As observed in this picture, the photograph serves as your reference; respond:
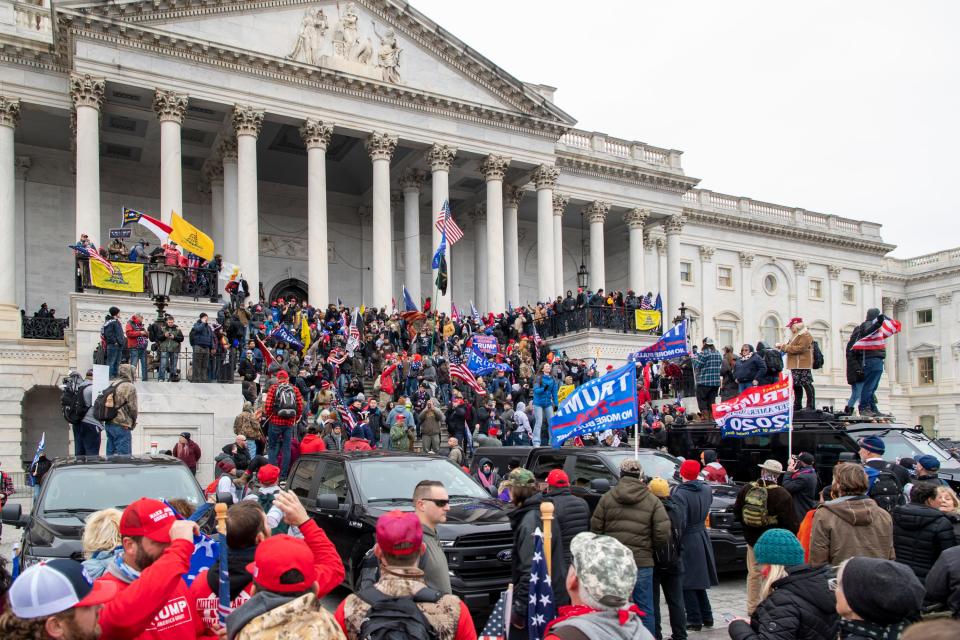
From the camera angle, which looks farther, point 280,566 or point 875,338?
point 875,338

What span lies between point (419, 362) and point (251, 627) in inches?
734


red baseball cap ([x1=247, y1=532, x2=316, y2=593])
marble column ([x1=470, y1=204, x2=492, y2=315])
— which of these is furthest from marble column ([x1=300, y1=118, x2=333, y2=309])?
red baseball cap ([x1=247, y1=532, x2=316, y2=593])

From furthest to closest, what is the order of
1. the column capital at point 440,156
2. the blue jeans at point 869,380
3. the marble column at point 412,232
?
the marble column at point 412,232 < the column capital at point 440,156 < the blue jeans at point 869,380

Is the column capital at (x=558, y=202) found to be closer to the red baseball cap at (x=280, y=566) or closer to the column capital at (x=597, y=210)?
the column capital at (x=597, y=210)

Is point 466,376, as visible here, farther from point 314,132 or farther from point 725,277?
point 725,277

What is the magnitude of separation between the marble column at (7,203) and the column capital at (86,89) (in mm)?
3140

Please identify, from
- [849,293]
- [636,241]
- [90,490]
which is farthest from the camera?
[849,293]

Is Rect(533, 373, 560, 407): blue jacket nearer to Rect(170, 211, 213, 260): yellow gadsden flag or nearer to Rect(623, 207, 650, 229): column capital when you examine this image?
Rect(170, 211, 213, 260): yellow gadsden flag

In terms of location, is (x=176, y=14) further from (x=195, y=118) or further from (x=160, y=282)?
(x=160, y=282)

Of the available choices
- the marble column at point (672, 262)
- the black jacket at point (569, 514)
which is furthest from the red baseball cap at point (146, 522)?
the marble column at point (672, 262)

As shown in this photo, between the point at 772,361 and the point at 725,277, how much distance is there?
3705cm

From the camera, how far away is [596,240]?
41.2 meters

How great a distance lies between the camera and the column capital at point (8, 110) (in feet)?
95.2

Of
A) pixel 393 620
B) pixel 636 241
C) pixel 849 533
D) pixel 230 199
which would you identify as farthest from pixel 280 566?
pixel 636 241
